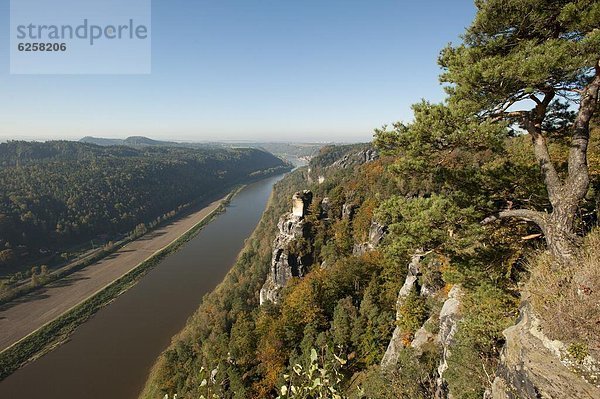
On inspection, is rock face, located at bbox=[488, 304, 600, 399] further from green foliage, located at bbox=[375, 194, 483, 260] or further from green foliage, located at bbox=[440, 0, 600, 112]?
green foliage, located at bbox=[440, 0, 600, 112]

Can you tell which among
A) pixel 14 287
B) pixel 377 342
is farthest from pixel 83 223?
pixel 377 342

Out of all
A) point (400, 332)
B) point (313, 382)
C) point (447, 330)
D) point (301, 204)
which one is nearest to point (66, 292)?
point (301, 204)

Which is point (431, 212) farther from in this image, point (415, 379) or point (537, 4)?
point (415, 379)

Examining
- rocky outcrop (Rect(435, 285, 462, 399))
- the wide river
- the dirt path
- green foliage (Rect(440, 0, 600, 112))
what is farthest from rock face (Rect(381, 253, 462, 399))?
the dirt path

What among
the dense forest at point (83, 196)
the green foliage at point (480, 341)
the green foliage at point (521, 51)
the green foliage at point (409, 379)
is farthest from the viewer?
the dense forest at point (83, 196)

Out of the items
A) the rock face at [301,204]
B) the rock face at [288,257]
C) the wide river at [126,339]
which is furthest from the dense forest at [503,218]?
the wide river at [126,339]

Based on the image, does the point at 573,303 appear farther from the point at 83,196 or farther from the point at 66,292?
the point at 83,196

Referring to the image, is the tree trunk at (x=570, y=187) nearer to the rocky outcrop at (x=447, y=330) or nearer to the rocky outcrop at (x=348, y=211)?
the rocky outcrop at (x=447, y=330)
